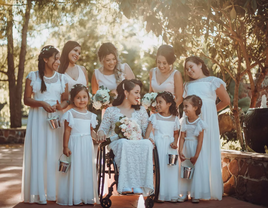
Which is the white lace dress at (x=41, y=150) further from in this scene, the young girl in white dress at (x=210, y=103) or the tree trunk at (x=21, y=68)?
the tree trunk at (x=21, y=68)

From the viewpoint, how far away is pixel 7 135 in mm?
14648

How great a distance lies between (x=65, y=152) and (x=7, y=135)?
1082 centimetres

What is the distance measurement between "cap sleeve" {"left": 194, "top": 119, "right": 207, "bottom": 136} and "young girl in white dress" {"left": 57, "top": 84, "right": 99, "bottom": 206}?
1390 mm

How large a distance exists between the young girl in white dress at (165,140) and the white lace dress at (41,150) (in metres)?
1.28

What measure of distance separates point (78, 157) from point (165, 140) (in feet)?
3.83

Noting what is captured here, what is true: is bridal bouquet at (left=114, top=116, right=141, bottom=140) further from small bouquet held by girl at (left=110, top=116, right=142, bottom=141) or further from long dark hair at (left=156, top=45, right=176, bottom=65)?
long dark hair at (left=156, top=45, right=176, bottom=65)

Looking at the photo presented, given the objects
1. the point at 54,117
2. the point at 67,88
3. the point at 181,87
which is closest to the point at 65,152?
the point at 54,117

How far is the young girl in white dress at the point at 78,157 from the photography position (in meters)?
4.67

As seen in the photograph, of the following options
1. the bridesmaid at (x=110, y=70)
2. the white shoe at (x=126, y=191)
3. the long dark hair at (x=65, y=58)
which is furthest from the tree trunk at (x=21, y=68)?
the white shoe at (x=126, y=191)

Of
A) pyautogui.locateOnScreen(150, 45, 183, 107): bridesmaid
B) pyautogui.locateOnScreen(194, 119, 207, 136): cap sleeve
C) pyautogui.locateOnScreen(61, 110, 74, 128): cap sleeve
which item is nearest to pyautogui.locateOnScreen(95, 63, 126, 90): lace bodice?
pyautogui.locateOnScreen(150, 45, 183, 107): bridesmaid

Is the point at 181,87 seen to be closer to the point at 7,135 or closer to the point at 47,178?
the point at 47,178

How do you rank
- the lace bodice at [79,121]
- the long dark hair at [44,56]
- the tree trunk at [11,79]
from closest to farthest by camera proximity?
1. the lace bodice at [79,121]
2. the long dark hair at [44,56]
3. the tree trunk at [11,79]

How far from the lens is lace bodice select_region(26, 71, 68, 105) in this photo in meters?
4.89

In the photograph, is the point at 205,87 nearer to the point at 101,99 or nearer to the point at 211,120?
the point at 211,120
